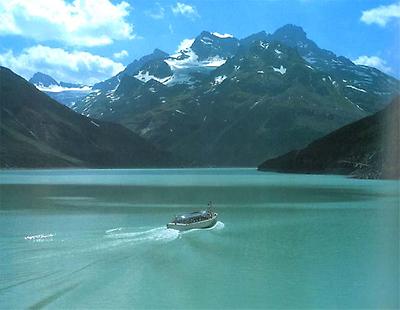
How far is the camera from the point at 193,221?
56.3 meters

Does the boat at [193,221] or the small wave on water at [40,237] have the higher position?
the boat at [193,221]

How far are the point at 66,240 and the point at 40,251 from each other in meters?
5.77

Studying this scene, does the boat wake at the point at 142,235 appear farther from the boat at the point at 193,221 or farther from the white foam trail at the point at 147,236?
the boat at the point at 193,221

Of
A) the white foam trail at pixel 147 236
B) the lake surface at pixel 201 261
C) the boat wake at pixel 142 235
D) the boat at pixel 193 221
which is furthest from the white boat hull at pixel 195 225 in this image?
the lake surface at pixel 201 261

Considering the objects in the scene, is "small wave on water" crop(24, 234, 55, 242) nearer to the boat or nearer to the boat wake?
the boat wake

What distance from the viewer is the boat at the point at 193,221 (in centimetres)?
5375

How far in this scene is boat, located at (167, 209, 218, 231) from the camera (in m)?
53.8

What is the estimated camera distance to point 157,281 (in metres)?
31.4

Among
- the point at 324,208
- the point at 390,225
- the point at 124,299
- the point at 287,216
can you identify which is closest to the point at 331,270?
the point at 124,299

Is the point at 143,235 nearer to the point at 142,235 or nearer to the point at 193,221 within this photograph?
the point at 142,235

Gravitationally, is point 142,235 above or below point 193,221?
below

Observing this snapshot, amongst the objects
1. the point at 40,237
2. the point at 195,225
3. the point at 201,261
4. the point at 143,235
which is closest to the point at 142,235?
the point at 143,235

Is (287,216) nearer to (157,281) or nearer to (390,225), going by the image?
(390,225)

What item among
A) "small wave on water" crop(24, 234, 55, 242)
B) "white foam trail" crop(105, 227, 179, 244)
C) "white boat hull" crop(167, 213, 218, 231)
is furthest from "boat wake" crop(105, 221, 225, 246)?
"small wave on water" crop(24, 234, 55, 242)
